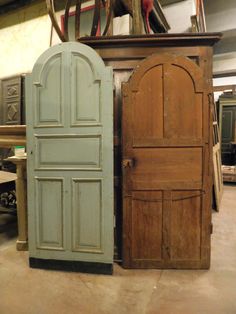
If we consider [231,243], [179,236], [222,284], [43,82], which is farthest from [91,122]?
[231,243]

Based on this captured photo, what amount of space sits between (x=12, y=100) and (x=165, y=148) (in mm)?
3361

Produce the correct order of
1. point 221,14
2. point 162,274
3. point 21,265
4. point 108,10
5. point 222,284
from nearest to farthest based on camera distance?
point 222,284
point 162,274
point 21,265
point 108,10
point 221,14

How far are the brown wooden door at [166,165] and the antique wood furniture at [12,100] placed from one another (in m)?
2.82

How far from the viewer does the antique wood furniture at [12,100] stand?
438 cm

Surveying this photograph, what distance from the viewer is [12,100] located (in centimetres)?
450

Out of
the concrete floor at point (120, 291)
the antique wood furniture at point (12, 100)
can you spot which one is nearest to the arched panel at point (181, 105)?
the concrete floor at point (120, 291)

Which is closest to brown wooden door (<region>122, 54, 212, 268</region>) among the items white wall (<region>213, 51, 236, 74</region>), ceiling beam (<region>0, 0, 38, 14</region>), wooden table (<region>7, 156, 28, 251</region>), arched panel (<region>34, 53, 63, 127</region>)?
arched panel (<region>34, 53, 63, 127</region>)

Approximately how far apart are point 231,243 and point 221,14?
4.17m

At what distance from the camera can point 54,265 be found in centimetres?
234

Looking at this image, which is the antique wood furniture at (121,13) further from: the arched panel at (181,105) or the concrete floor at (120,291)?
the concrete floor at (120,291)

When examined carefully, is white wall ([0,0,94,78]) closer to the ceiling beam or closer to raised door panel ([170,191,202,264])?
the ceiling beam

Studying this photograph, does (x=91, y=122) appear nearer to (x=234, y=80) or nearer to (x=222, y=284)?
(x=222, y=284)

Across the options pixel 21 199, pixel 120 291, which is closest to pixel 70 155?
pixel 21 199

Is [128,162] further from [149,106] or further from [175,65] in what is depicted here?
[175,65]
